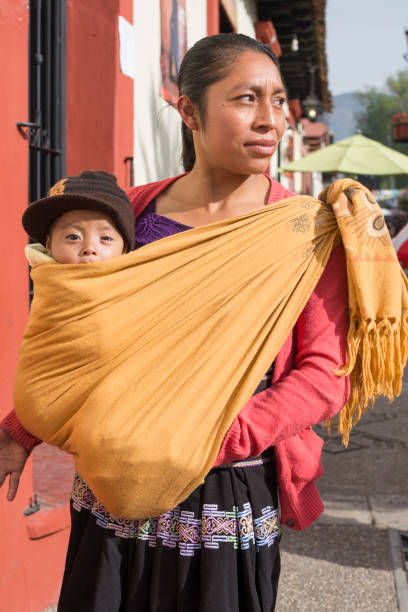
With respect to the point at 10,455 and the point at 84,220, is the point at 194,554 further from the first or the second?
the point at 84,220

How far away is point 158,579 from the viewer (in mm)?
1732

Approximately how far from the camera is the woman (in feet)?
5.44

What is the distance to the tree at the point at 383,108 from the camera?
81625 mm

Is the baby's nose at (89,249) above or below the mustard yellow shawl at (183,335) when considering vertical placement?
above

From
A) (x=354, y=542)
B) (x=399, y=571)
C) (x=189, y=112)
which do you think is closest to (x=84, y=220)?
(x=189, y=112)

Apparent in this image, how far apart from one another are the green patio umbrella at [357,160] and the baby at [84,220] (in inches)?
364

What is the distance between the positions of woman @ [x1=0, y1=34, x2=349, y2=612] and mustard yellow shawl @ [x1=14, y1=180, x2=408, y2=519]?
7cm

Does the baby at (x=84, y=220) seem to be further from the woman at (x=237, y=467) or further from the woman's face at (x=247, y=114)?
the woman's face at (x=247, y=114)

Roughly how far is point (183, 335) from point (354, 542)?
3.06m

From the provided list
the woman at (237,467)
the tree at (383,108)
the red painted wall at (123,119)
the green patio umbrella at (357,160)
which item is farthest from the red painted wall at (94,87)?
the tree at (383,108)

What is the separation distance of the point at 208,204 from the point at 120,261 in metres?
0.36

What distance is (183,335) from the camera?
1.62 metres

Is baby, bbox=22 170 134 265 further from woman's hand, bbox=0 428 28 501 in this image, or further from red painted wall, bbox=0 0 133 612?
red painted wall, bbox=0 0 133 612

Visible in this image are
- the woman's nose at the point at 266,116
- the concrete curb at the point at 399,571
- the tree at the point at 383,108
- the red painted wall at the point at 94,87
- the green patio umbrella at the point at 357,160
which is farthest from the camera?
the tree at the point at 383,108
